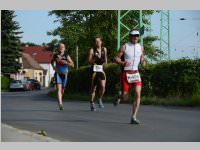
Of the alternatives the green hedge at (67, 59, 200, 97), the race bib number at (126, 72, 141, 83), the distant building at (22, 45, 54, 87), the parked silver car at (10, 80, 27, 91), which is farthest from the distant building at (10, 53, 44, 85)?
the race bib number at (126, 72, 141, 83)

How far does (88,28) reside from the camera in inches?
1581

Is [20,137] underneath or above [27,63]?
underneath

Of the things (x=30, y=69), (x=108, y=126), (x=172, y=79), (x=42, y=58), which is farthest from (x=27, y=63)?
(x=108, y=126)

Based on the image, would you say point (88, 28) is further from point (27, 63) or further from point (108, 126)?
point (27, 63)

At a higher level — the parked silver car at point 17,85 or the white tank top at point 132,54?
the white tank top at point 132,54

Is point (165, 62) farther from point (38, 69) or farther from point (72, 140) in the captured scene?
point (38, 69)

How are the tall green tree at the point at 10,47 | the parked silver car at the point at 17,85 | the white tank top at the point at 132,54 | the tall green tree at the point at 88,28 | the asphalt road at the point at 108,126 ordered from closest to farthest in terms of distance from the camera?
the asphalt road at the point at 108,126
the white tank top at the point at 132,54
the tall green tree at the point at 88,28
the parked silver car at the point at 17,85
the tall green tree at the point at 10,47

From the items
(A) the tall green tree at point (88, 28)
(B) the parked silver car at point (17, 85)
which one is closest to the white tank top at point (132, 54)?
(A) the tall green tree at point (88, 28)

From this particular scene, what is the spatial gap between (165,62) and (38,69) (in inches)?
3581

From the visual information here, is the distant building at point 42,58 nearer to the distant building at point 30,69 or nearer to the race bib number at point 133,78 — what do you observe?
the distant building at point 30,69

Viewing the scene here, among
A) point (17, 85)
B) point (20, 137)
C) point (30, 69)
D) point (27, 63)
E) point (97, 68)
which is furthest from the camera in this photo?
point (30, 69)

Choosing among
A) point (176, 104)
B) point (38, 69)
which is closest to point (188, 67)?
point (176, 104)

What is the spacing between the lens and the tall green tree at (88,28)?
129 feet

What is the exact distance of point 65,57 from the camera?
13.2 m
